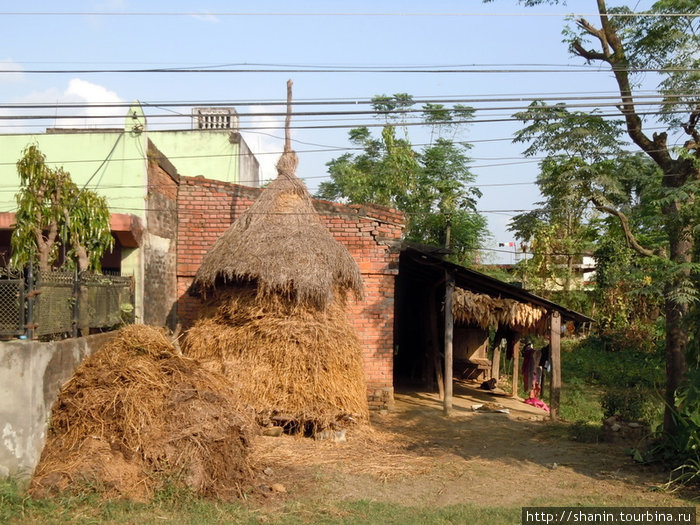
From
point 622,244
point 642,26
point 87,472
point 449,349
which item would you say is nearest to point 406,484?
point 87,472

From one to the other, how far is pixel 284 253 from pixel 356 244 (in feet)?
8.46

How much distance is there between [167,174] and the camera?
1236 cm

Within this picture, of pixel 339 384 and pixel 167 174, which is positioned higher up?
pixel 167 174

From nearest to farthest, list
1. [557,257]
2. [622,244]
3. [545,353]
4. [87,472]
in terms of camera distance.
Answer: [87,472]
[545,353]
[622,244]
[557,257]

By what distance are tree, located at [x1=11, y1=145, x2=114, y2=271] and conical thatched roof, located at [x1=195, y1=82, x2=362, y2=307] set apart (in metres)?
2.08

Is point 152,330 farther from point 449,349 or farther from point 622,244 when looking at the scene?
point 622,244

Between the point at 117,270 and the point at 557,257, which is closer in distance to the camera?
the point at 117,270

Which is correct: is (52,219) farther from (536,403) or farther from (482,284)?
(536,403)

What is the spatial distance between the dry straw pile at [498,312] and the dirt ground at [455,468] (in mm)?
2293

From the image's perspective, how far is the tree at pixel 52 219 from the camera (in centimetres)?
861

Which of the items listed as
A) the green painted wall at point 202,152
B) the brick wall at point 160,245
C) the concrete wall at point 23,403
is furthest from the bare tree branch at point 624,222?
the green painted wall at point 202,152

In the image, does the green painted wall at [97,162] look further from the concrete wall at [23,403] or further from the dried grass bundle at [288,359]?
the concrete wall at [23,403]

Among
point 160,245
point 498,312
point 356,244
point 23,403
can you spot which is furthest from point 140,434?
point 498,312

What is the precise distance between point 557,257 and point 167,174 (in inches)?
626
